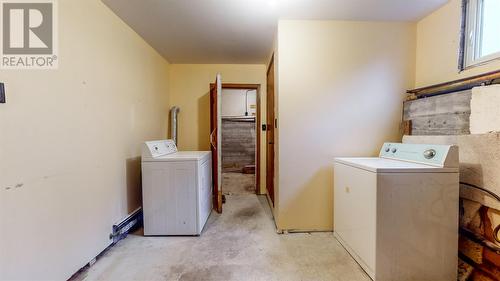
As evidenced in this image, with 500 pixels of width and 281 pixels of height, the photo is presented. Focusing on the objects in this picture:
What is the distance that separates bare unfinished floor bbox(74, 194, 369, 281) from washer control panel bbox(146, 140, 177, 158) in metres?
0.88

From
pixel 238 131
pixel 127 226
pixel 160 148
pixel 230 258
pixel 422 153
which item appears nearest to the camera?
pixel 422 153

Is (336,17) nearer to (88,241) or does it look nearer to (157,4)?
(157,4)

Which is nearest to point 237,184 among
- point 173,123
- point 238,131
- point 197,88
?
point 173,123

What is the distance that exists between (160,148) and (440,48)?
9.85 feet

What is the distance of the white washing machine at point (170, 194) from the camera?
2256 mm

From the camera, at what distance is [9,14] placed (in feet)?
4.18

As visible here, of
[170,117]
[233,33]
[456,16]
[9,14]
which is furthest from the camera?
[170,117]

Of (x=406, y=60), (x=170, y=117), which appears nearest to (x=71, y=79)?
(x=170, y=117)

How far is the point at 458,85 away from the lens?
5.78 feet

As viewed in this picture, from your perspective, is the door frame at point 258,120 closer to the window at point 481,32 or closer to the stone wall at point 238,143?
the window at point 481,32

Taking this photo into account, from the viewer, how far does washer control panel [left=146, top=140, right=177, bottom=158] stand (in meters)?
2.29

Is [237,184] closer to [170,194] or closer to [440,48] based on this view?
[170,194]

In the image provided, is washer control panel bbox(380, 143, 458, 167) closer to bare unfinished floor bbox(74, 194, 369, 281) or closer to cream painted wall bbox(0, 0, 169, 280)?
bare unfinished floor bbox(74, 194, 369, 281)

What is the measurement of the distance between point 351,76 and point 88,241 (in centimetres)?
287
